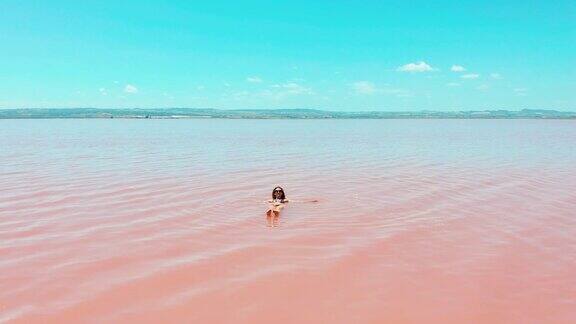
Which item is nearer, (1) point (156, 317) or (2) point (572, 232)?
(1) point (156, 317)

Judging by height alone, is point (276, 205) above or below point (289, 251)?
above

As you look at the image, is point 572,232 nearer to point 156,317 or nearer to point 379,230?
point 379,230

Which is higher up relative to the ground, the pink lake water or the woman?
the woman

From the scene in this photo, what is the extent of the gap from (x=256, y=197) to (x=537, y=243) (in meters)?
6.86

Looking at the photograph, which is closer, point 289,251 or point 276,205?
point 289,251

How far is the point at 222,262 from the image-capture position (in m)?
7.16

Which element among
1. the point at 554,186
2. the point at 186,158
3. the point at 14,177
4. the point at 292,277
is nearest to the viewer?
the point at 292,277

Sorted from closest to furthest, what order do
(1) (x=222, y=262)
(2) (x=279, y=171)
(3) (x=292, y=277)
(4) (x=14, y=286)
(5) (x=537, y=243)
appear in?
(4) (x=14, y=286), (3) (x=292, y=277), (1) (x=222, y=262), (5) (x=537, y=243), (2) (x=279, y=171)

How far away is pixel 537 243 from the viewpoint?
8109 millimetres

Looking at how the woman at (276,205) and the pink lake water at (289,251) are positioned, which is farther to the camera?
the woman at (276,205)

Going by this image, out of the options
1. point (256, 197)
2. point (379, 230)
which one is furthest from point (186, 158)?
point (379, 230)

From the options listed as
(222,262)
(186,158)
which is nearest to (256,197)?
(222,262)

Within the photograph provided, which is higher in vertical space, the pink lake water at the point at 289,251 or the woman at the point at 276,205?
the woman at the point at 276,205

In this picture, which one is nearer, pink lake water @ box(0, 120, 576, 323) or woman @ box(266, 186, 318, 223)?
pink lake water @ box(0, 120, 576, 323)
